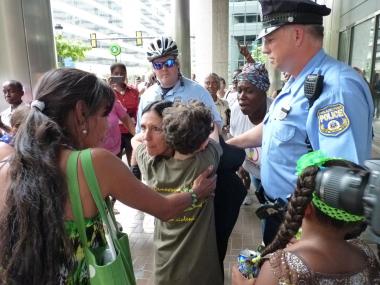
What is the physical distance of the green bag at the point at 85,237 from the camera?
4.19 ft

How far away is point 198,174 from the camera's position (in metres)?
1.98

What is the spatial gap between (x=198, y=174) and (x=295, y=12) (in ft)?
3.46

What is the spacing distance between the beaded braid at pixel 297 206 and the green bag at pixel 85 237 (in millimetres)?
601

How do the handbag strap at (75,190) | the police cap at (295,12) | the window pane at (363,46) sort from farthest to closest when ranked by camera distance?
the window pane at (363,46), the police cap at (295,12), the handbag strap at (75,190)

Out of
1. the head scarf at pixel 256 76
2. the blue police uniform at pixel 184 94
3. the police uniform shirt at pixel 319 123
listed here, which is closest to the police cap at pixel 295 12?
the police uniform shirt at pixel 319 123

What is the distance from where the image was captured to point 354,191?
0.81m

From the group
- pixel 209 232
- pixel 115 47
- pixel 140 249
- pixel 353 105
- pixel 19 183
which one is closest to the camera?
pixel 19 183

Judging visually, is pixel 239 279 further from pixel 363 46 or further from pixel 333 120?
pixel 363 46

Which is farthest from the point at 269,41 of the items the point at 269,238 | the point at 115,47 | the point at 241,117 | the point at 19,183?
the point at 115,47

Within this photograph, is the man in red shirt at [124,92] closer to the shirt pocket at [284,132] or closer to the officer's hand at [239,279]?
the shirt pocket at [284,132]

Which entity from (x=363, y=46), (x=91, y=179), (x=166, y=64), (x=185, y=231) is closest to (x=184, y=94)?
(x=166, y=64)

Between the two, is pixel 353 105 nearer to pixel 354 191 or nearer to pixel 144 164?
pixel 354 191

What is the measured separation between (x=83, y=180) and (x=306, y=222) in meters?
0.86

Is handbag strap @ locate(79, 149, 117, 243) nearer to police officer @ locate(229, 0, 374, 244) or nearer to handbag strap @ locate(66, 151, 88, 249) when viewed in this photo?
handbag strap @ locate(66, 151, 88, 249)
